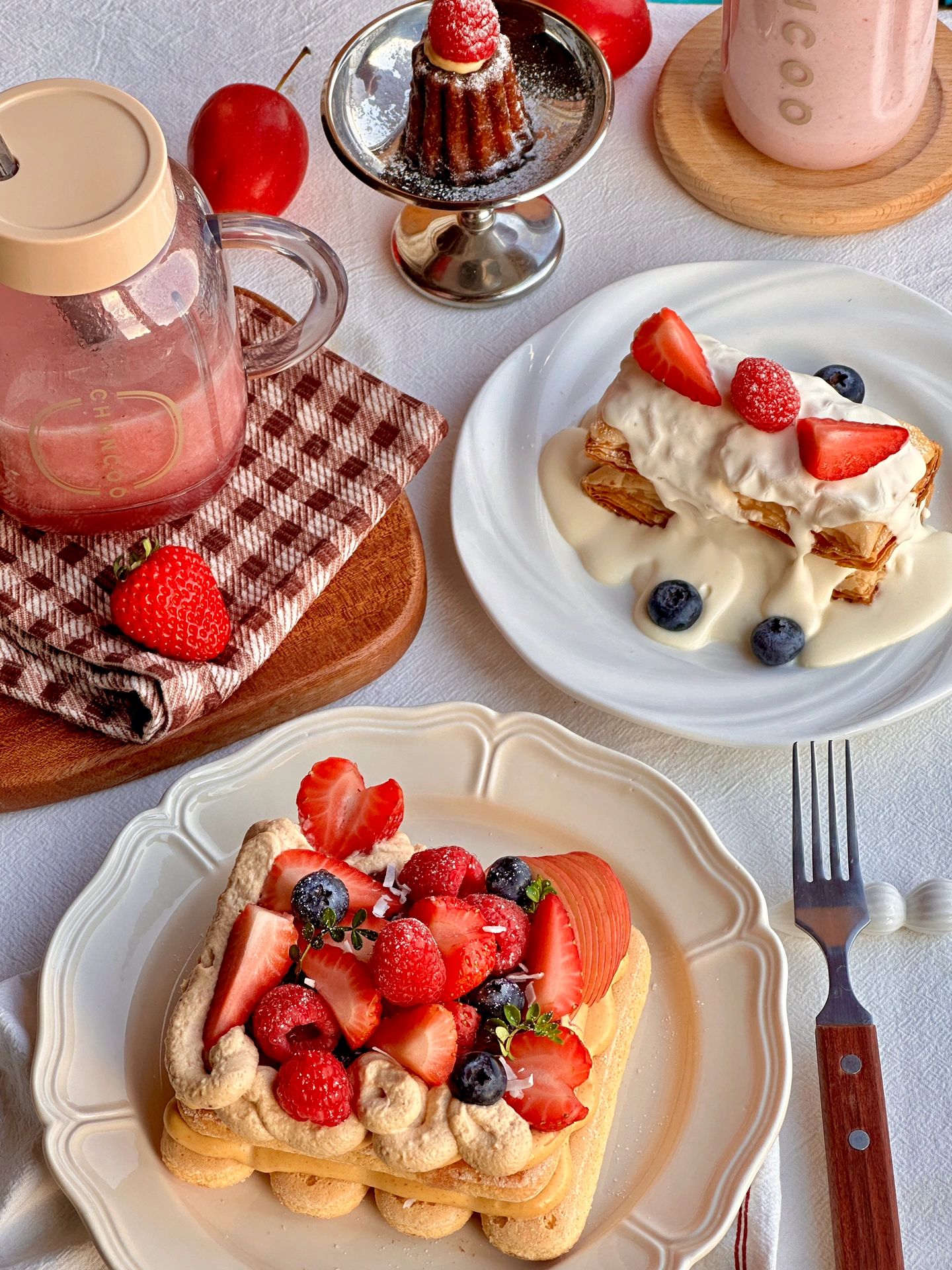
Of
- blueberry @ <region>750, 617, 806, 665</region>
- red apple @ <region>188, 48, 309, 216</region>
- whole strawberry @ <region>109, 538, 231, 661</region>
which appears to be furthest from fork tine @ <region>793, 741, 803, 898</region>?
red apple @ <region>188, 48, 309, 216</region>

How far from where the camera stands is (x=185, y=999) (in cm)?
124

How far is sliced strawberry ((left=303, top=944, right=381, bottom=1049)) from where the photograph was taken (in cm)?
117

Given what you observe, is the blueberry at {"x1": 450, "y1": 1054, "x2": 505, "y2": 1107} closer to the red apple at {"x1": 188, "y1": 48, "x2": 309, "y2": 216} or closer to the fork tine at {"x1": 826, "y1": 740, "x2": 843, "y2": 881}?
the fork tine at {"x1": 826, "y1": 740, "x2": 843, "y2": 881}

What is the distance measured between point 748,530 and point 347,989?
78 cm

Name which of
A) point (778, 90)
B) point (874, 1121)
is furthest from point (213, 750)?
point (778, 90)

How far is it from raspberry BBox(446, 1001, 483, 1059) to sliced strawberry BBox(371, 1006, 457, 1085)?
1 cm

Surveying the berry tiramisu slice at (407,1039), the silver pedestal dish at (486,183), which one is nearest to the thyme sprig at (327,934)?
the berry tiramisu slice at (407,1039)

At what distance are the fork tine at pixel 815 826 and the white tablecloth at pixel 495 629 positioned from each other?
6 centimetres

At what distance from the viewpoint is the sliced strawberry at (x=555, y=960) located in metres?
1.20

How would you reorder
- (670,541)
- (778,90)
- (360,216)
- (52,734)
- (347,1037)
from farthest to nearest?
1. (360,216)
2. (778,90)
3. (670,541)
4. (52,734)
5. (347,1037)

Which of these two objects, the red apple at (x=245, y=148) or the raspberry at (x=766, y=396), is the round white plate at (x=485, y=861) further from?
the red apple at (x=245, y=148)

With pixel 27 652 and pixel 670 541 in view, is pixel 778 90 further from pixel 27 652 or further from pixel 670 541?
pixel 27 652

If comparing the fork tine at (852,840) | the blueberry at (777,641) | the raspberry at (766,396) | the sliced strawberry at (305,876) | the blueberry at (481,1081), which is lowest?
the fork tine at (852,840)

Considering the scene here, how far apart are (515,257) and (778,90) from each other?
16.1 inches
